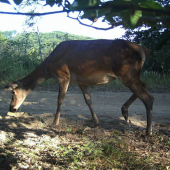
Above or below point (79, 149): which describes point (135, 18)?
above

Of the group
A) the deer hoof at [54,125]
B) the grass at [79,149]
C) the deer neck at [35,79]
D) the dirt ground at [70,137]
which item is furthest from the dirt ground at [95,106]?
the grass at [79,149]

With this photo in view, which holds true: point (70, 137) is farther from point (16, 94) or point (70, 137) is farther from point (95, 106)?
point (95, 106)

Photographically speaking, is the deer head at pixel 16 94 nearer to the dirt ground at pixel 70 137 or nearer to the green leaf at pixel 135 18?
the dirt ground at pixel 70 137

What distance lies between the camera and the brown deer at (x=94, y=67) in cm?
520

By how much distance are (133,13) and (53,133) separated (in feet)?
13.0

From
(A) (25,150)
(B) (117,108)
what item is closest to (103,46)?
(A) (25,150)

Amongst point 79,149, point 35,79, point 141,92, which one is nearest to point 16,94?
point 35,79

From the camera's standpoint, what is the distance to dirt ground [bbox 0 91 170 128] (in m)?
6.84

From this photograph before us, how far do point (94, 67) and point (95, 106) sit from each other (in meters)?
3.40

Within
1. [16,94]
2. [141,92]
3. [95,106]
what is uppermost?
[141,92]

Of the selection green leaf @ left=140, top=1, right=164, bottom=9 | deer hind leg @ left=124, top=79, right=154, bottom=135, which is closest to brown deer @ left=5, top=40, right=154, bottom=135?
deer hind leg @ left=124, top=79, right=154, bottom=135

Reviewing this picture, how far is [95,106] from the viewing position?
8.66 meters

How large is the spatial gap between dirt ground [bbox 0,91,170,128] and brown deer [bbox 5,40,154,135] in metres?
0.90

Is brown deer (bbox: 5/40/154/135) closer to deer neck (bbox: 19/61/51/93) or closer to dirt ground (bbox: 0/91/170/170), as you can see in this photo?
deer neck (bbox: 19/61/51/93)
